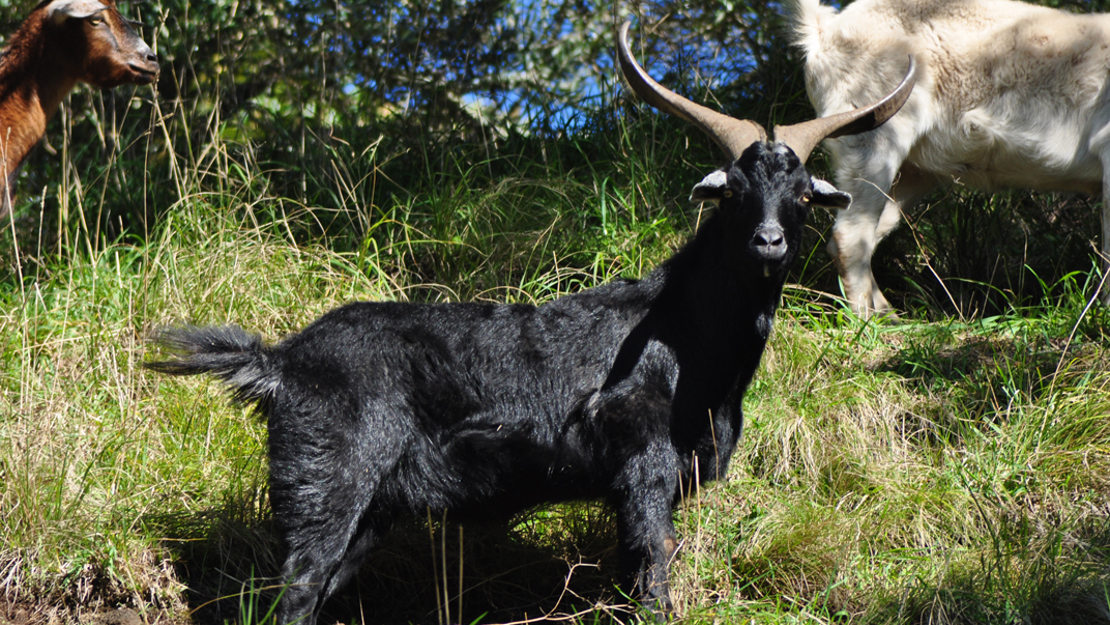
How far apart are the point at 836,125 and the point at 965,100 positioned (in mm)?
2447

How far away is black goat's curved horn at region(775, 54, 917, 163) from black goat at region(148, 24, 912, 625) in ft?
0.47

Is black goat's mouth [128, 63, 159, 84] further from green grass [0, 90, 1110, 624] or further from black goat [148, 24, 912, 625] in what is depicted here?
black goat [148, 24, 912, 625]

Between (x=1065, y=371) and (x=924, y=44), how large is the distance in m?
2.34

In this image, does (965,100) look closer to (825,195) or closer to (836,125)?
(836,125)

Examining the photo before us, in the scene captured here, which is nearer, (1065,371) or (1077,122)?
(1065,371)

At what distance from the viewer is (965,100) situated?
5.96 meters

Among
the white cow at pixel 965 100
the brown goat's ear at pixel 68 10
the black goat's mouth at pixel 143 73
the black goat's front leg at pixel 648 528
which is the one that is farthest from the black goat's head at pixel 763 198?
the brown goat's ear at pixel 68 10

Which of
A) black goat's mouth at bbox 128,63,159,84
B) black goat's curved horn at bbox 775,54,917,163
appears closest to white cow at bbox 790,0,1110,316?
black goat's curved horn at bbox 775,54,917,163

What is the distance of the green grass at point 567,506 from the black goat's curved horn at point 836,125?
133cm

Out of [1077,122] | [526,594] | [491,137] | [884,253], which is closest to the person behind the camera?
[526,594]

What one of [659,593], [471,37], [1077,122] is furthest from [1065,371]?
[471,37]

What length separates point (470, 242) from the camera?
241 inches

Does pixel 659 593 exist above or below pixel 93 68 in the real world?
below

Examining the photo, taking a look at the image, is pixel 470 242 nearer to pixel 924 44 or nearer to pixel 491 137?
pixel 491 137
